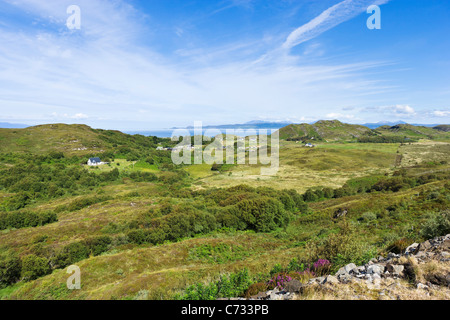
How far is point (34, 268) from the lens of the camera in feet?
48.7

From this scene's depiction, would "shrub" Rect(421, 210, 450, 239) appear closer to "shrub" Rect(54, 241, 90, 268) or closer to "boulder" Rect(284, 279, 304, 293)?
"boulder" Rect(284, 279, 304, 293)

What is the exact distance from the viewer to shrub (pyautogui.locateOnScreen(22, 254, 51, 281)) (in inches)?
572


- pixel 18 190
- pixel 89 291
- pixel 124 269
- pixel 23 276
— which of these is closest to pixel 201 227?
pixel 124 269

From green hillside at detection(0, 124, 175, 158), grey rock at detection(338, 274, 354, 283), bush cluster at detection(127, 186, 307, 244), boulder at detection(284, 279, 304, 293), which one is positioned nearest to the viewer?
boulder at detection(284, 279, 304, 293)

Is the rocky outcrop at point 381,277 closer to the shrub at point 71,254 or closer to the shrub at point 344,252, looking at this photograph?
the shrub at point 344,252

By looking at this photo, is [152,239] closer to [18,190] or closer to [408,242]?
[408,242]

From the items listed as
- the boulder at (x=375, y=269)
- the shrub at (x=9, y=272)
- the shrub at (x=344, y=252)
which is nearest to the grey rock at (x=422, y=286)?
the boulder at (x=375, y=269)

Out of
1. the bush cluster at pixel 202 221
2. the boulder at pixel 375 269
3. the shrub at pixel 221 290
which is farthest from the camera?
the bush cluster at pixel 202 221

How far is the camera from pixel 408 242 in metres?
9.51

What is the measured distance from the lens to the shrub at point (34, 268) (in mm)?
14523

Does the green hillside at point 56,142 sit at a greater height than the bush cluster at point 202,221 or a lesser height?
greater

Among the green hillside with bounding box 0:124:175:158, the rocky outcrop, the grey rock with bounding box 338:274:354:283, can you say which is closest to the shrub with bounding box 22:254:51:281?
the rocky outcrop

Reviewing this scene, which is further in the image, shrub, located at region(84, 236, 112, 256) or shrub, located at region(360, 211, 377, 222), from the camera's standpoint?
shrub, located at region(360, 211, 377, 222)

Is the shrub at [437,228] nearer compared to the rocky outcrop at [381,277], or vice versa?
the rocky outcrop at [381,277]
